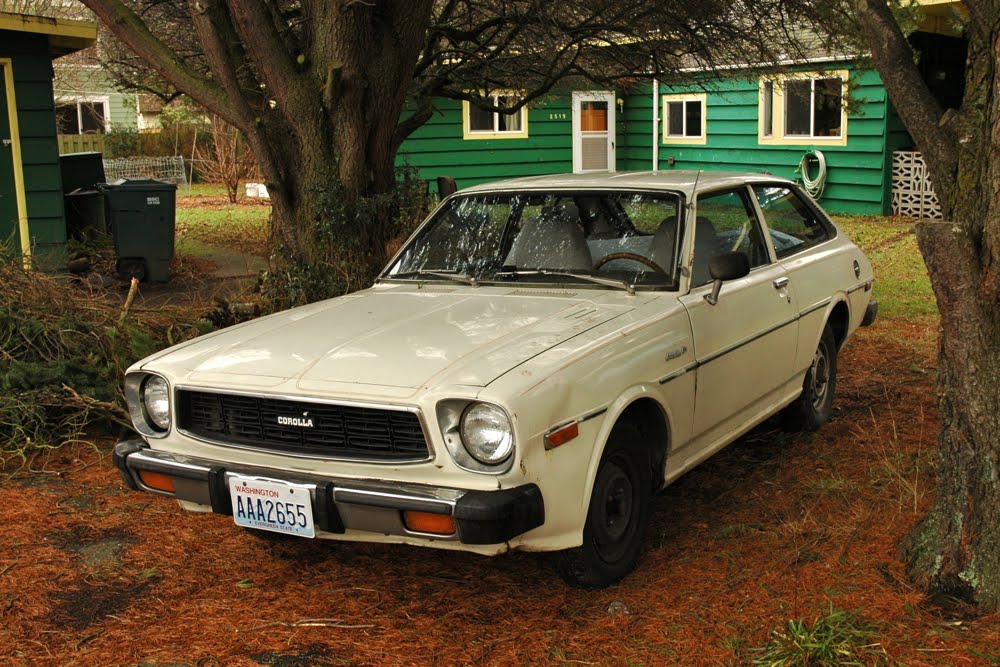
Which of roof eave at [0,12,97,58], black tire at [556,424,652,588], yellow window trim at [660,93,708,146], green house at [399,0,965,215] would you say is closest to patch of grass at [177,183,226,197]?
green house at [399,0,965,215]

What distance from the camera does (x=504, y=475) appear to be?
11.1ft

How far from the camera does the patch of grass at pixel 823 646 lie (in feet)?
10.7

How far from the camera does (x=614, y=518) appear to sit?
13.1 ft

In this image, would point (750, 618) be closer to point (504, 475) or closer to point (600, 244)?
point (504, 475)

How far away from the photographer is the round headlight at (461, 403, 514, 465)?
3.41 metres

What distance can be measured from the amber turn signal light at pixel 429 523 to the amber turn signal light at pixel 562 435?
0.42m

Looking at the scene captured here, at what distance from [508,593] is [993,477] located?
1831 mm

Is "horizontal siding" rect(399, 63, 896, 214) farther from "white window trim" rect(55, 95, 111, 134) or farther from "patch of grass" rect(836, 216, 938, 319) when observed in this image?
"white window trim" rect(55, 95, 111, 134)

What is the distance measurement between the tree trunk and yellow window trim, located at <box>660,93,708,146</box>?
56.2 feet

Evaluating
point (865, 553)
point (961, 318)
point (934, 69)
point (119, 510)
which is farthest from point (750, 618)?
point (934, 69)

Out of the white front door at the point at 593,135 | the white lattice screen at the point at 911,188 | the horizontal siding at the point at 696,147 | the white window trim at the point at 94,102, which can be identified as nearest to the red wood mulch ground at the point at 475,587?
the white lattice screen at the point at 911,188

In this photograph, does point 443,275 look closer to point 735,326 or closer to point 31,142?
point 735,326

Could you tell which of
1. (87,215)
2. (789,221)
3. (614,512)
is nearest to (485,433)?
(614,512)

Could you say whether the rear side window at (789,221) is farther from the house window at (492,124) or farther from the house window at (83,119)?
the house window at (83,119)
